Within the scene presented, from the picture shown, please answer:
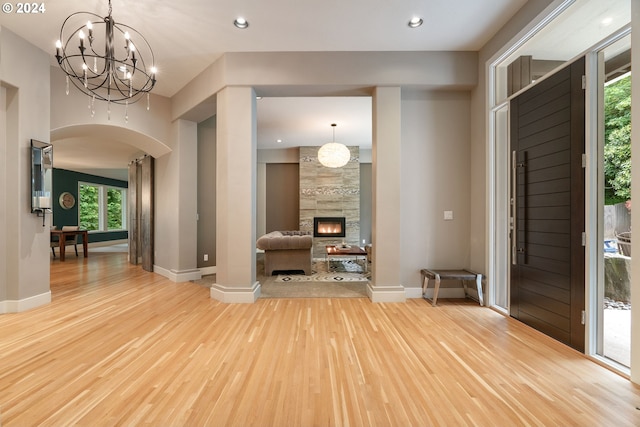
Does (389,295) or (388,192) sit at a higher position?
(388,192)

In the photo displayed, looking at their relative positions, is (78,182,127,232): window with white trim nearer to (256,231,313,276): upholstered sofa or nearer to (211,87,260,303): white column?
(256,231,313,276): upholstered sofa

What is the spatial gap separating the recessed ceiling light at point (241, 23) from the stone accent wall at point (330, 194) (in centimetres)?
499

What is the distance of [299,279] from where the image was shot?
4824mm

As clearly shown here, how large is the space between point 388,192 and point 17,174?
176 inches

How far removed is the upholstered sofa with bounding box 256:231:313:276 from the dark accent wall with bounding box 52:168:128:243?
8.54 m

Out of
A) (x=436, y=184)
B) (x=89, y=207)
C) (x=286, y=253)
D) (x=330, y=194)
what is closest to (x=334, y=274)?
(x=286, y=253)

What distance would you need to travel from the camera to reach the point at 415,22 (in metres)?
3.03

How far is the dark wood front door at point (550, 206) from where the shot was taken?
2324mm

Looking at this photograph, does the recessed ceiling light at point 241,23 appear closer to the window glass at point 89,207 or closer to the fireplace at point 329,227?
the fireplace at point 329,227

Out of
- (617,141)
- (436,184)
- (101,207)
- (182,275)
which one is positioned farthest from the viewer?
(101,207)

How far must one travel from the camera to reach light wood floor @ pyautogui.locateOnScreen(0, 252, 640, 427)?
60.8 inches

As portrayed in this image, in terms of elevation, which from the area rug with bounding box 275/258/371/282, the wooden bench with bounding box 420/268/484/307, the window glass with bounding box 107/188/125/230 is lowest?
the area rug with bounding box 275/258/371/282

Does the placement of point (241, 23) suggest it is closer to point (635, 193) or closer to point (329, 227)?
point (635, 193)

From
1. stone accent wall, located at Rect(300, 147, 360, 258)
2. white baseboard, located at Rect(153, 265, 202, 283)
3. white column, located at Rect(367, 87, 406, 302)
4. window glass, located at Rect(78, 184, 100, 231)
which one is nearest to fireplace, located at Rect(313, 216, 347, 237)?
stone accent wall, located at Rect(300, 147, 360, 258)
